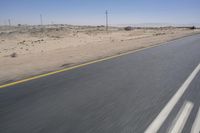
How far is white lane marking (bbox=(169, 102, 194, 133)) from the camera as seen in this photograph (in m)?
3.53

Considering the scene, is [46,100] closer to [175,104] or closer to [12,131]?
[12,131]

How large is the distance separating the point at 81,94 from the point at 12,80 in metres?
2.73

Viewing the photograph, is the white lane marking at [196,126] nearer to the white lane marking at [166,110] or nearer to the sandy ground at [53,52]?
the white lane marking at [166,110]

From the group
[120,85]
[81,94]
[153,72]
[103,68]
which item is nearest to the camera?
[81,94]

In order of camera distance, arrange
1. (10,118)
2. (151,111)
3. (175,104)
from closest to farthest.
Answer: (10,118) → (151,111) → (175,104)

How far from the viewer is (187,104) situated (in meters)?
4.66

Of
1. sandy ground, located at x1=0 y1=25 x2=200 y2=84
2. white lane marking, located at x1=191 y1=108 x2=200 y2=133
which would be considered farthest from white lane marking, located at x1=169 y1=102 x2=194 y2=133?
sandy ground, located at x1=0 y1=25 x2=200 y2=84

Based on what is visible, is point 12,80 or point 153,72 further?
point 153,72

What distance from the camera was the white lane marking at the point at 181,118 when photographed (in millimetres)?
3531

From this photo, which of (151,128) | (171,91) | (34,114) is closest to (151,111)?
(151,128)

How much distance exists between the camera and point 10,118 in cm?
388

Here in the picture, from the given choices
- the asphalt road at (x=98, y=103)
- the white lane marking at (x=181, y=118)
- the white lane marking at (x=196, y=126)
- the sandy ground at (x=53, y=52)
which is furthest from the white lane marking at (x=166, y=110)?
the sandy ground at (x=53, y=52)

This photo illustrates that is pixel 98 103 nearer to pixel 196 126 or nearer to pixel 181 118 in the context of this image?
pixel 181 118

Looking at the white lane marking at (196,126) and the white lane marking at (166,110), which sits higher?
the white lane marking at (166,110)
